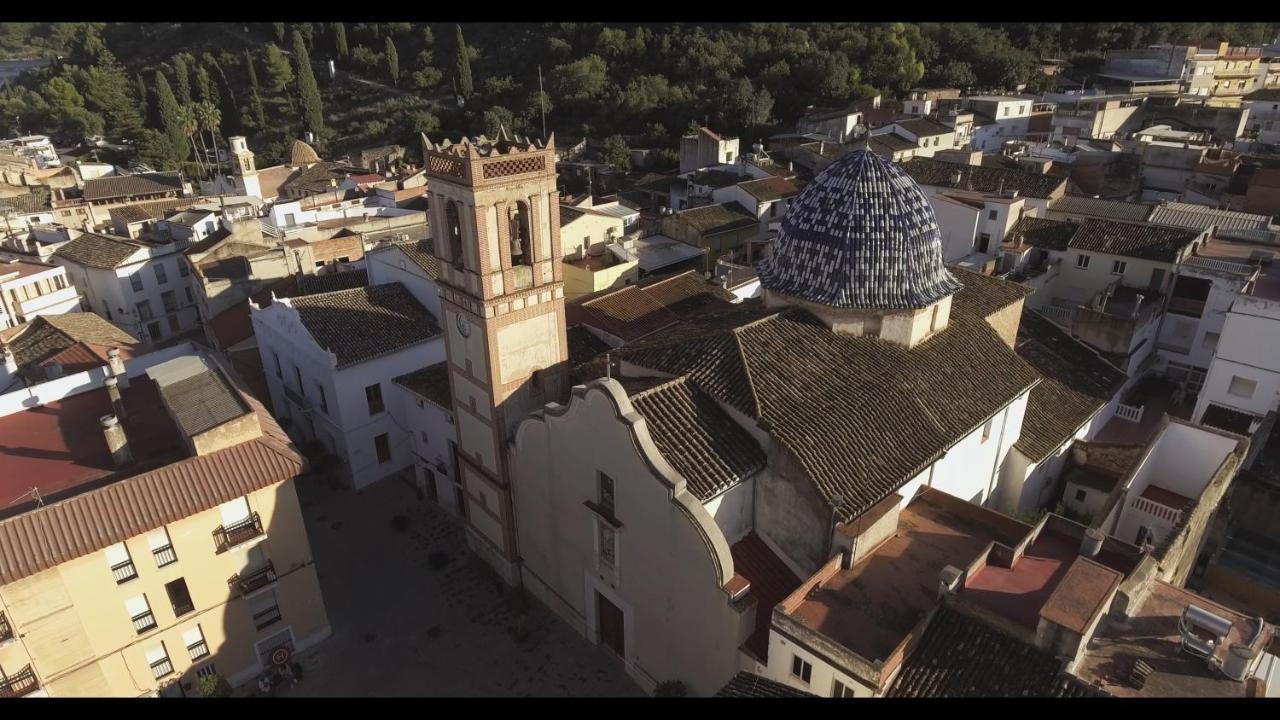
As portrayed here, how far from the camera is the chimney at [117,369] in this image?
22.8 meters

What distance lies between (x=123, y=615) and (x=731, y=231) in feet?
124

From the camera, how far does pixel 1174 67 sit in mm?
77875

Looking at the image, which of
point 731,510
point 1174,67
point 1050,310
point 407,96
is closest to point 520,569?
point 731,510

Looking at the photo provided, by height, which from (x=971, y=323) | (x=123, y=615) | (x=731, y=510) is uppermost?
(x=971, y=323)

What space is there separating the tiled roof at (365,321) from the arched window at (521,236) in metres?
9.52

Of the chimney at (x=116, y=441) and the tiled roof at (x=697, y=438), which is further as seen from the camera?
the chimney at (x=116, y=441)

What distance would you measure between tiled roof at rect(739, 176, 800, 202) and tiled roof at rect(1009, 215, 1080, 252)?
16.4 meters

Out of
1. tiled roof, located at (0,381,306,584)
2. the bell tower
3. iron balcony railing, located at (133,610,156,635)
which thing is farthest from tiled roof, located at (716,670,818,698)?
the bell tower

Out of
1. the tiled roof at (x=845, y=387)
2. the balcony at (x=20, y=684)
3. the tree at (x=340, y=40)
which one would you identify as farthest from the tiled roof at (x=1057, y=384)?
the tree at (x=340, y=40)

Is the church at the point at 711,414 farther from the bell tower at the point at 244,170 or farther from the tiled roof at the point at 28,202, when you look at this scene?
the tiled roof at the point at 28,202

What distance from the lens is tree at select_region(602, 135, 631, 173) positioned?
75.9 metres

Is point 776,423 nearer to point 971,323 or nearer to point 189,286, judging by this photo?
point 971,323

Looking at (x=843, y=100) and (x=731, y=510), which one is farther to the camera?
(x=843, y=100)

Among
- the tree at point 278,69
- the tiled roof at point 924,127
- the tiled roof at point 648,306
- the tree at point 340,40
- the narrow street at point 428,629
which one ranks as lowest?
the narrow street at point 428,629
